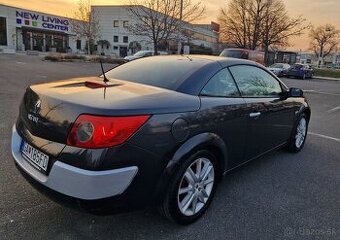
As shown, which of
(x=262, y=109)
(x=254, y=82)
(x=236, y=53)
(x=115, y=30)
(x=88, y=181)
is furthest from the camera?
(x=115, y=30)

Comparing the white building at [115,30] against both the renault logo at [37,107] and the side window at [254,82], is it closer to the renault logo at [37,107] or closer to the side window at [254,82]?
the side window at [254,82]

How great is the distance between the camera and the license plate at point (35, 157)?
2.52m

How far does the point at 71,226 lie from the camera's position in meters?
2.81

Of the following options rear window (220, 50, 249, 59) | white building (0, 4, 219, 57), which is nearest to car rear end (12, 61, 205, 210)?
rear window (220, 50, 249, 59)

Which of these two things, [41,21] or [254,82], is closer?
[254,82]

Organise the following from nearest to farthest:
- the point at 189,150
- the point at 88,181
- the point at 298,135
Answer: the point at 88,181 → the point at 189,150 → the point at 298,135

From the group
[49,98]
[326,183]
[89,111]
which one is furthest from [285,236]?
[49,98]

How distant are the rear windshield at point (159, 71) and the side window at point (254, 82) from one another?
535 mm

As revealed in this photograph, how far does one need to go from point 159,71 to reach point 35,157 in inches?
60.2

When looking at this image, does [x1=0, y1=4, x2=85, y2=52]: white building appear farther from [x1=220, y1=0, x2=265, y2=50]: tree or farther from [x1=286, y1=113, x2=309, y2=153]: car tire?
[x1=286, y1=113, x2=309, y2=153]: car tire

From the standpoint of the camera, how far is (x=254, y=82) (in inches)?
158

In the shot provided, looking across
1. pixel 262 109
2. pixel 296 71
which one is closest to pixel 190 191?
pixel 262 109

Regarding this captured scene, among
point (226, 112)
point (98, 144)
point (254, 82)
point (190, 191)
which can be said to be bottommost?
point (190, 191)

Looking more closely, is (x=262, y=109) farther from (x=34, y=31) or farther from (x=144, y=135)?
(x=34, y=31)
